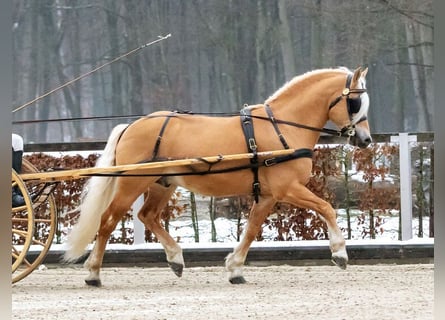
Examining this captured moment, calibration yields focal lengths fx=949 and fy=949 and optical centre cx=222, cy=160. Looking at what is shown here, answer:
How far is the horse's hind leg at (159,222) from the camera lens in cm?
634

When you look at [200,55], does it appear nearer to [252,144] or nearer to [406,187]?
[406,187]

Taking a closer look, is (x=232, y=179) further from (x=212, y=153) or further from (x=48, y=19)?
A: (x=48, y=19)

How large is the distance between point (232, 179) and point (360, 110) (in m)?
0.95

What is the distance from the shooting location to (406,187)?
793cm

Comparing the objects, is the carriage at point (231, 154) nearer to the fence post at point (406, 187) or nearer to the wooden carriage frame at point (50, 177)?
the wooden carriage frame at point (50, 177)

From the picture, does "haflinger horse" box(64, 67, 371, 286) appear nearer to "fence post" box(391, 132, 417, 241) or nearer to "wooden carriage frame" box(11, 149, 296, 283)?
"wooden carriage frame" box(11, 149, 296, 283)

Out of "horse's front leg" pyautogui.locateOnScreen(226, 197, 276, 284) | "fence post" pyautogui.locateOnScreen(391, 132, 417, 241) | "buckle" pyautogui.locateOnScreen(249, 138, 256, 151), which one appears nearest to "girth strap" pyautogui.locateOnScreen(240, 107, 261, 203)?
"buckle" pyautogui.locateOnScreen(249, 138, 256, 151)

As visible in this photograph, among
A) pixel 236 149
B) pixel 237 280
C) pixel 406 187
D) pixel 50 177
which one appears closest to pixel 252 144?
pixel 236 149

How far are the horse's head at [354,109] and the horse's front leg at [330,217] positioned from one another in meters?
0.53

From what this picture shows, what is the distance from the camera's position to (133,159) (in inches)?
246

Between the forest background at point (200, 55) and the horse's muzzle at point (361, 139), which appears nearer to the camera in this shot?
the horse's muzzle at point (361, 139)

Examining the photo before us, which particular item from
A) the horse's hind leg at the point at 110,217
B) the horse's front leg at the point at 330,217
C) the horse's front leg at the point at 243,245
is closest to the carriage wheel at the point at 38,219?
the horse's hind leg at the point at 110,217

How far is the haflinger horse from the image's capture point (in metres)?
6.14

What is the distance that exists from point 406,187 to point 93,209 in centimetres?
288
